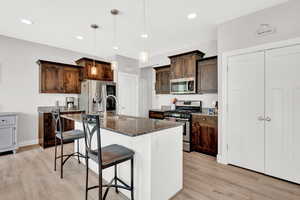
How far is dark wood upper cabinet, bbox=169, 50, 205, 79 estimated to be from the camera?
4.00m

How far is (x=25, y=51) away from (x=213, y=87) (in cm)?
504

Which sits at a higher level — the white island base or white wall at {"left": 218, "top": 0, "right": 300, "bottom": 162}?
white wall at {"left": 218, "top": 0, "right": 300, "bottom": 162}

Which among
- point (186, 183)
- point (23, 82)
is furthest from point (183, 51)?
point (23, 82)

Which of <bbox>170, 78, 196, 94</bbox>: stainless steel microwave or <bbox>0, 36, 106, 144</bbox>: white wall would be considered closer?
<bbox>0, 36, 106, 144</bbox>: white wall

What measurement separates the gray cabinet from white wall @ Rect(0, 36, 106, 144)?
1.65 feet

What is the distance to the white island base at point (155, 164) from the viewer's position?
169 centimetres

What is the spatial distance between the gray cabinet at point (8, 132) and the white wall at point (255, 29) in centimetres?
463

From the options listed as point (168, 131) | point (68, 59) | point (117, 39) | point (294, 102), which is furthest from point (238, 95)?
point (68, 59)

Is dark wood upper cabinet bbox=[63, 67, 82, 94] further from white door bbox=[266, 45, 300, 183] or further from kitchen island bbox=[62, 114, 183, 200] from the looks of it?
white door bbox=[266, 45, 300, 183]

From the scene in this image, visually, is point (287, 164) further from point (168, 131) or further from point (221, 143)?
point (168, 131)

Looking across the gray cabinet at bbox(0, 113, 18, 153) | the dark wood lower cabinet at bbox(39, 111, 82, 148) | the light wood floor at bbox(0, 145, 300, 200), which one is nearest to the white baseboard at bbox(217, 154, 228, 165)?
the light wood floor at bbox(0, 145, 300, 200)

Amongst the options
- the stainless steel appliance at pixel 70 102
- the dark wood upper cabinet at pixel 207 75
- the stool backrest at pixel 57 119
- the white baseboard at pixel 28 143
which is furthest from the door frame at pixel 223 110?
the white baseboard at pixel 28 143

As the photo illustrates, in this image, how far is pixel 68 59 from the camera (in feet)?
15.9

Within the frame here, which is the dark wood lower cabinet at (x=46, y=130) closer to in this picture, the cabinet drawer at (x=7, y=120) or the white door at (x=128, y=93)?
the cabinet drawer at (x=7, y=120)
